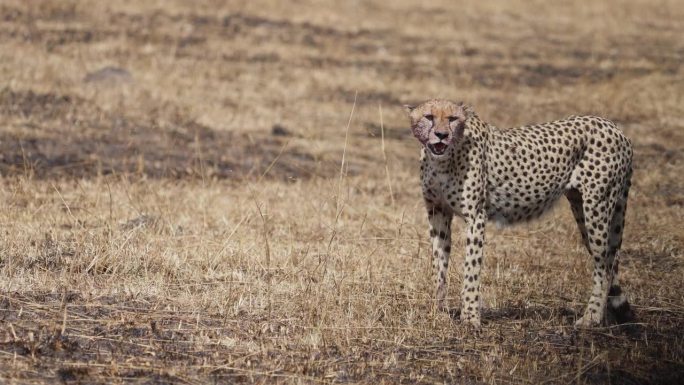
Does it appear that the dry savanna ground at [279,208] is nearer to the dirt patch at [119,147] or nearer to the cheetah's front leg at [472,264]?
the dirt patch at [119,147]

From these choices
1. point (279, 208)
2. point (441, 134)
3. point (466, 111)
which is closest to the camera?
point (441, 134)

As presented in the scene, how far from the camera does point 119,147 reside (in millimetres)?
12969

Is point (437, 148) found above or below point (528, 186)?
above

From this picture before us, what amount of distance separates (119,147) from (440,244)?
6743 millimetres

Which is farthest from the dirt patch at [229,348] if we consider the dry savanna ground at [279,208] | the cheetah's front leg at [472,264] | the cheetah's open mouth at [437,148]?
the cheetah's open mouth at [437,148]

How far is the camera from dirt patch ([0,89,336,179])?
39.1 ft

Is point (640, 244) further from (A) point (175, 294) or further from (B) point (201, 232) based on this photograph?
(A) point (175, 294)

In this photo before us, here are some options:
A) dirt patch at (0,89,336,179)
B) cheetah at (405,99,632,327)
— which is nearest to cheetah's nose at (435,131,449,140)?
cheetah at (405,99,632,327)

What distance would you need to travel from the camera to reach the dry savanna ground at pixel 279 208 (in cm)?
611

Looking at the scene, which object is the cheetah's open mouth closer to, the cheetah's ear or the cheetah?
the cheetah

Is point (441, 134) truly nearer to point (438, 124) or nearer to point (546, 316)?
point (438, 124)

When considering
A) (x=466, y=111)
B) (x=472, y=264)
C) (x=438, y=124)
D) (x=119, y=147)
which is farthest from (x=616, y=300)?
(x=119, y=147)

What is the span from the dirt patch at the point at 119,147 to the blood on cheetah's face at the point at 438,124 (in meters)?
4.54

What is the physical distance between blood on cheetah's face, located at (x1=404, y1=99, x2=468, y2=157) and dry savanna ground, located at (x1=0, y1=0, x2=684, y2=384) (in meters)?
0.84
